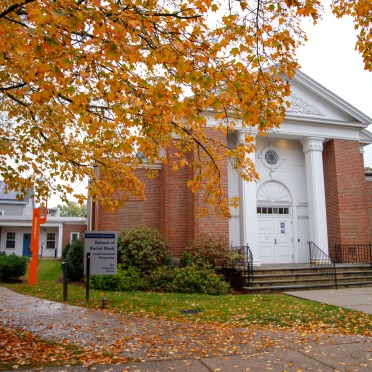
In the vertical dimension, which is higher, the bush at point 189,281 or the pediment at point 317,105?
the pediment at point 317,105

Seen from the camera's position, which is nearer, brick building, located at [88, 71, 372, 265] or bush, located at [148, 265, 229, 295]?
Answer: bush, located at [148, 265, 229, 295]

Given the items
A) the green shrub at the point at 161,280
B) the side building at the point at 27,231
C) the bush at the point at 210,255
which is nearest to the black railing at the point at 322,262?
the bush at the point at 210,255

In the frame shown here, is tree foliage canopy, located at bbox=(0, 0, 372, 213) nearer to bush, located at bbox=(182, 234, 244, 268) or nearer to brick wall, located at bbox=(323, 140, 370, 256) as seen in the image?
bush, located at bbox=(182, 234, 244, 268)

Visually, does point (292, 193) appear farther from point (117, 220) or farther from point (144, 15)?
point (144, 15)

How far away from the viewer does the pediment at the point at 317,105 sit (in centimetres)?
1695

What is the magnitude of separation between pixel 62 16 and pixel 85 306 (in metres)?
7.21

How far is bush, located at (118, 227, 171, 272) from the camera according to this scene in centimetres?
1379

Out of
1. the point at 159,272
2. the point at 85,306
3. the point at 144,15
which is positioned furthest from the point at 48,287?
the point at 144,15

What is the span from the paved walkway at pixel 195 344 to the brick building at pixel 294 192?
8.34 m

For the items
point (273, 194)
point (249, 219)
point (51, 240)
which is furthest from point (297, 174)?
point (51, 240)

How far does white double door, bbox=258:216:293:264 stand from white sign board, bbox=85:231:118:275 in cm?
826

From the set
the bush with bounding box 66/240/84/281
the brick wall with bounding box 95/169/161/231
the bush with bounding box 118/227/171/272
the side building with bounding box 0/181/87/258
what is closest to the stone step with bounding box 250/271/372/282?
the bush with bounding box 118/227/171/272

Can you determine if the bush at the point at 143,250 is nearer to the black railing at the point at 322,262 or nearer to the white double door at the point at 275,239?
the white double door at the point at 275,239

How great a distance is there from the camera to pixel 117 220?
1611cm
